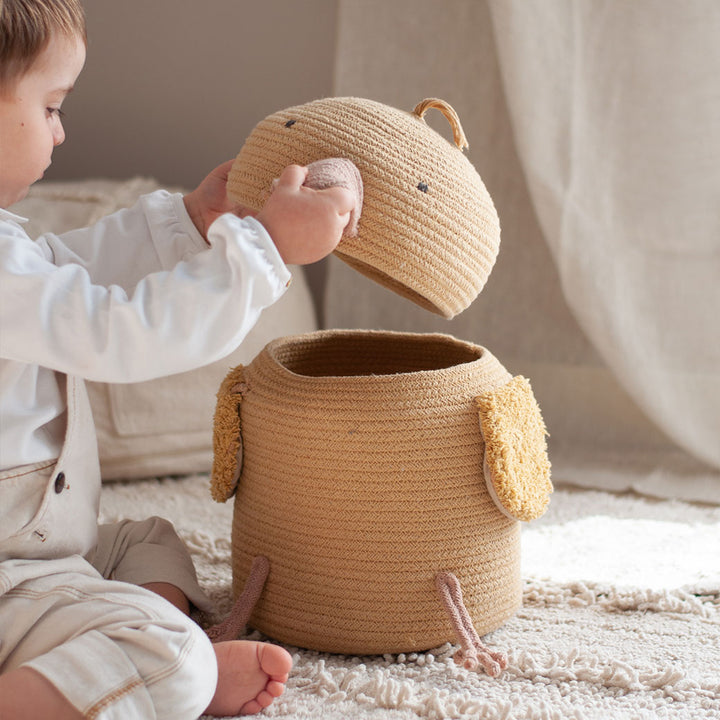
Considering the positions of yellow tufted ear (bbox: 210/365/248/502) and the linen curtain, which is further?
the linen curtain

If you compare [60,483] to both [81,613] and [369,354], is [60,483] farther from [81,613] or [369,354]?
[369,354]

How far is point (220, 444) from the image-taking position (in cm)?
97

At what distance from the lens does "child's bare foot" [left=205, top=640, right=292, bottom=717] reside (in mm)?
808

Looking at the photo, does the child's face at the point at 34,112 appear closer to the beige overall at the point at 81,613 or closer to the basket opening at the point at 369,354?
the beige overall at the point at 81,613

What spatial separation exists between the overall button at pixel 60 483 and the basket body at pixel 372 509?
0.59 feet

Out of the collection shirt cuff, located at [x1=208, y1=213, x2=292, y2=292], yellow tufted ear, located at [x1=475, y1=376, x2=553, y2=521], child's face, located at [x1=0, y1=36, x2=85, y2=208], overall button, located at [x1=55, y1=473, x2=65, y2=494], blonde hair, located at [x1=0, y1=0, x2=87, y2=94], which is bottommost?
overall button, located at [x1=55, y1=473, x2=65, y2=494]

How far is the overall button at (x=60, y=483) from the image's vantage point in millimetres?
866

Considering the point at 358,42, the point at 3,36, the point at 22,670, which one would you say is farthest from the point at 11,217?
the point at 358,42

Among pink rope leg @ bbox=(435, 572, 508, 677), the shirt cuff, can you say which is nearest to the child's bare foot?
pink rope leg @ bbox=(435, 572, 508, 677)

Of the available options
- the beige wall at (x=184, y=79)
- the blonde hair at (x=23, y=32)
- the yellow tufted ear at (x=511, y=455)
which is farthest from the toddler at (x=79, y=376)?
the beige wall at (x=184, y=79)

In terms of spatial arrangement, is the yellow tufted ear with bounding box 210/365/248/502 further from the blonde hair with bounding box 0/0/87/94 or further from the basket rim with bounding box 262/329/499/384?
the blonde hair with bounding box 0/0/87/94

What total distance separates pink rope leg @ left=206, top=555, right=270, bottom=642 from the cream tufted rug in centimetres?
7

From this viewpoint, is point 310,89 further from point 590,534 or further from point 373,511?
point 373,511

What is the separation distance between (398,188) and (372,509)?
29 centimetres
